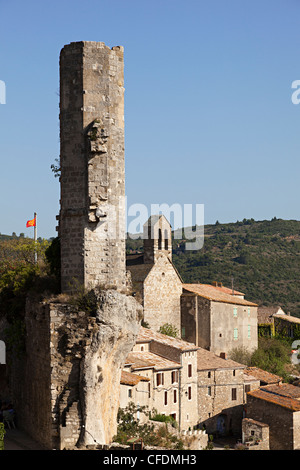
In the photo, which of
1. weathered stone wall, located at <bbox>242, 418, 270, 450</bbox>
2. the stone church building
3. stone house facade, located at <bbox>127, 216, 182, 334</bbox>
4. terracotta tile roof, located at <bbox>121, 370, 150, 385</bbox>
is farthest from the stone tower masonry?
the stone church building

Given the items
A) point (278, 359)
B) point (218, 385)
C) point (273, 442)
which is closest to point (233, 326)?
point (278, 359)

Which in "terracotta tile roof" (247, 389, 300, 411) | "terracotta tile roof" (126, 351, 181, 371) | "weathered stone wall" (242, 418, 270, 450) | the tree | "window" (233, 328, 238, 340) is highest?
the tree

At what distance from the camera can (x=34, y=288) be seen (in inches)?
981

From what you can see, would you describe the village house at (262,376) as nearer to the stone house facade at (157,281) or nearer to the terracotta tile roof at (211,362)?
the terracotta tile roof at (211,362)

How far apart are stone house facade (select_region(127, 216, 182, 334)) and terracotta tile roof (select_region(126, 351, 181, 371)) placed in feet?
25.5

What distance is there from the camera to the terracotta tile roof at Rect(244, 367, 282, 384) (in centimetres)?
4644

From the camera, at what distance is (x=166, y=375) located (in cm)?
3772

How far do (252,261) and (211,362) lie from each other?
4795 cm

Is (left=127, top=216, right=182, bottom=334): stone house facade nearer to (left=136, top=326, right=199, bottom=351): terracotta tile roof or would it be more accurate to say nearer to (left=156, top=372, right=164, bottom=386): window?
(left=136, top=326, right=199, bottom=351): terracotta tile roof

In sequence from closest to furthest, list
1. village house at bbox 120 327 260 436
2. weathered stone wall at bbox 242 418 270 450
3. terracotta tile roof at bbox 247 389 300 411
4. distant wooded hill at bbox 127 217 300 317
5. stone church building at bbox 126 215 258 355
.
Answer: village house at bbox 120 327 260 436 → weathered stone wall at bbox 242 418 270 450 → terracotta tile roof at bbox 247 389 300 411 → stone church building at bbox 126 215 258 355 → distant wooded hill at bbox 127 217 300 317

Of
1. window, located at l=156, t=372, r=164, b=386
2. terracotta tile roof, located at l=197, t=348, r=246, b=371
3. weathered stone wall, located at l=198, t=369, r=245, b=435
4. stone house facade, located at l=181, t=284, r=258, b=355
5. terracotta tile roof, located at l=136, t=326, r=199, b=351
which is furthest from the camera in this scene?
stone house facade, located at l=181, t=284, r=258, b=355

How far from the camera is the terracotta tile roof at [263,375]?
46.4m

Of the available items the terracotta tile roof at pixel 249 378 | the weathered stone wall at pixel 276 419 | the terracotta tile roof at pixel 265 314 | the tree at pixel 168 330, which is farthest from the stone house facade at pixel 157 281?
the terracotta tile roof at pixel 265 314

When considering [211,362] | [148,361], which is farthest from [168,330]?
[148,361]
